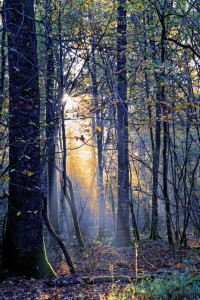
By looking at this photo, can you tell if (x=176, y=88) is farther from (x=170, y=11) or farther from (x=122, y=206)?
(x=122, y=206)

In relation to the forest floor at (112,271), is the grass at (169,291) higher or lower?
higher

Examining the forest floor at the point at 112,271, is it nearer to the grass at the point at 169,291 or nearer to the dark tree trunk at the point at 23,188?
the grass at the point at 169,291

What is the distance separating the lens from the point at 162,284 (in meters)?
4.96

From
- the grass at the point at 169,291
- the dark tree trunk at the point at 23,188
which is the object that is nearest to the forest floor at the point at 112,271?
the grass at the point at 169,291

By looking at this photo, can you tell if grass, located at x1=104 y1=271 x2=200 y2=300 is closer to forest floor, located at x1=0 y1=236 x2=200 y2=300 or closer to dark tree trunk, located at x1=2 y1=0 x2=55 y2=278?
forest floor, located at x1=0 y1=236 x2=200 y2=300

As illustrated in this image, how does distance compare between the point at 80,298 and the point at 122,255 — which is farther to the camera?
the point at 122,255

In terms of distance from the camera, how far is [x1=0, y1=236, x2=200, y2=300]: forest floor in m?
5.02

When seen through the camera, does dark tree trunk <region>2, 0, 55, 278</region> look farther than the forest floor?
Yes

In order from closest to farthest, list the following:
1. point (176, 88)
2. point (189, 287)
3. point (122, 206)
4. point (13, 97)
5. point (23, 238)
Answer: point (189, 287)
point (13, 97)
point (23, 238)
point (176, 88)
point (122, 206)

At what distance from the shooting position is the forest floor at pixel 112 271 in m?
5.02

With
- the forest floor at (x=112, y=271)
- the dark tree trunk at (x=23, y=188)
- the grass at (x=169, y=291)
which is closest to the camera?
the grass at (x=169, y=291)

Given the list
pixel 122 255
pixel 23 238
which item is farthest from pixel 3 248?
pixel 122 255

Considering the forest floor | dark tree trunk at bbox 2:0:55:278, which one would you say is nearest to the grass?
the forest floor

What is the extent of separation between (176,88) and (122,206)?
530 centimetres
